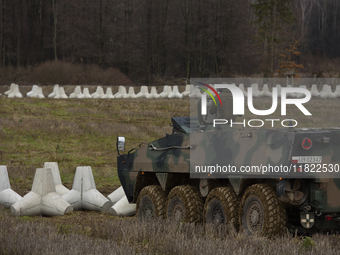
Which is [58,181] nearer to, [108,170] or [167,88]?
[108,170]

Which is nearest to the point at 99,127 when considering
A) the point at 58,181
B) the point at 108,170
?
the point at 108,170

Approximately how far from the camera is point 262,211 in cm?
782

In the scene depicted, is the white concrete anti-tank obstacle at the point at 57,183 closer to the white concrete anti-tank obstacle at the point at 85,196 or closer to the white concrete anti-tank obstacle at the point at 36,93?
the white concrete anti-tank obstacle at the point at 85,196

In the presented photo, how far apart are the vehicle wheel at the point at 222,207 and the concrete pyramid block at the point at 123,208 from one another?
3045mm

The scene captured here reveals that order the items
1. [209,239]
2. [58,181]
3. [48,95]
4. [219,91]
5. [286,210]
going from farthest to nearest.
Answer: [48,95] < [58,181] < [219,91] < [286,210] < [209,239]

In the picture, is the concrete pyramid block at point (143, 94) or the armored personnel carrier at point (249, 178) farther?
the concrete pyramid block at point (143, 94)

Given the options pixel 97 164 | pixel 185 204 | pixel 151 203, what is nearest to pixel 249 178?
pixel 185 204

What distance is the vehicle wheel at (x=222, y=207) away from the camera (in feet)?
27.6

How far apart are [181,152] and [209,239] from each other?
243 cm

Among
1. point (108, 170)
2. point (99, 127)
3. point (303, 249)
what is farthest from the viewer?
point (99, 127)

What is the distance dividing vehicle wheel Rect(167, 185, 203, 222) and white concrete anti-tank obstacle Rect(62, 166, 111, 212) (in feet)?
9.22

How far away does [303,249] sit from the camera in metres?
6.89

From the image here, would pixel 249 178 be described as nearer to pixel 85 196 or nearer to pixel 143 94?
pixel 85 196

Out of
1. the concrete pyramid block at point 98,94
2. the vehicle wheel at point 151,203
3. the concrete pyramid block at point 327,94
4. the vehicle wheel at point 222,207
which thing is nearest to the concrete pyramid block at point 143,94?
the concrete pyramid block at point 98,94
